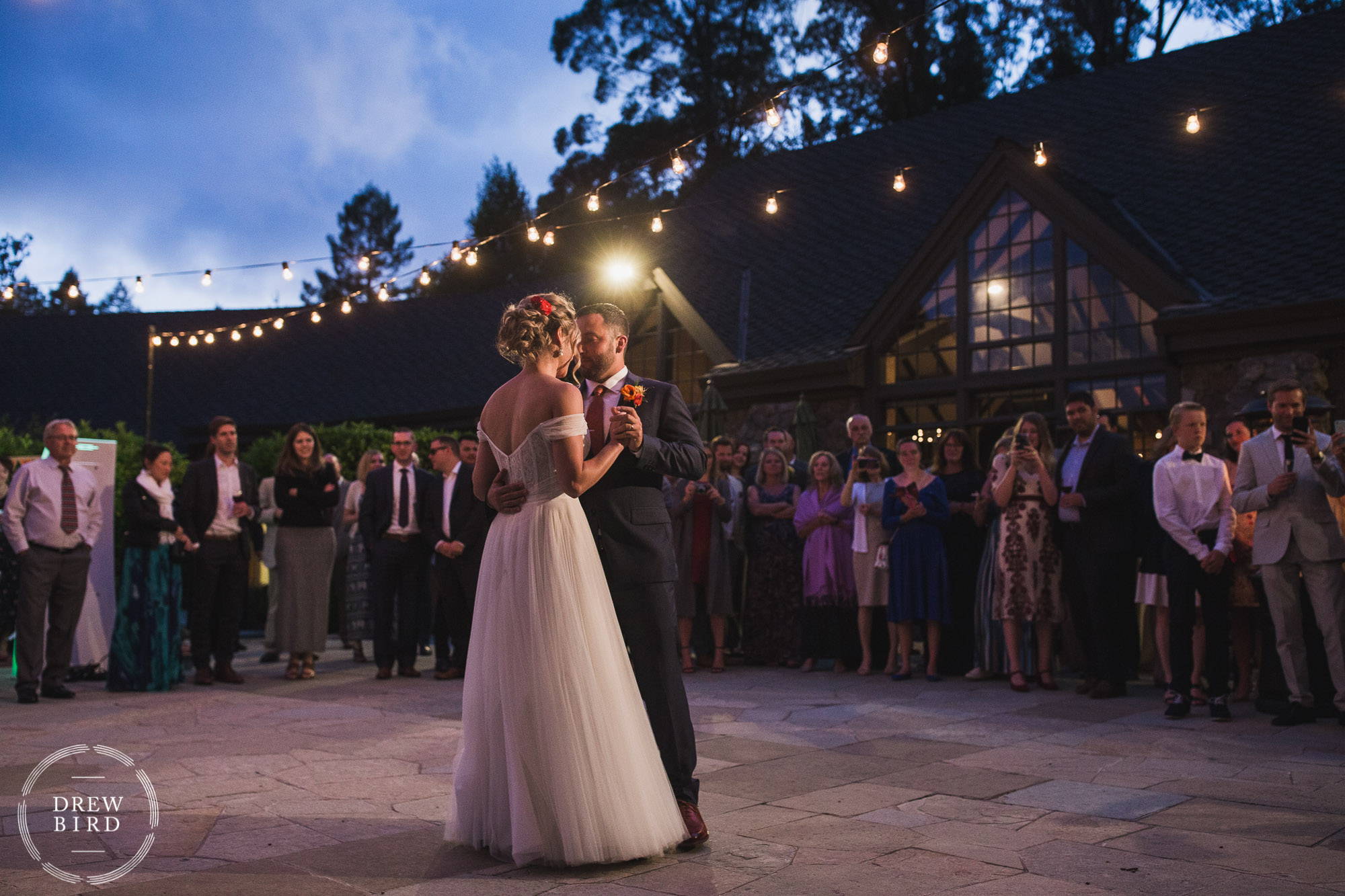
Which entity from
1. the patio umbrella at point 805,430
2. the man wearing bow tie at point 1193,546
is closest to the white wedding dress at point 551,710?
the man wearing bow tie at point 1193,546

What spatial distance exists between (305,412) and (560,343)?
2512 centimetres

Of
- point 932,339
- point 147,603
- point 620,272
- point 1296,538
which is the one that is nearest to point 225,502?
point 147,603

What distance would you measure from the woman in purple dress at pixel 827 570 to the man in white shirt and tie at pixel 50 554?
19.3ft

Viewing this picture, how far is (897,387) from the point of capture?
15.4 meters

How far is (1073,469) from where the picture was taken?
325 inches

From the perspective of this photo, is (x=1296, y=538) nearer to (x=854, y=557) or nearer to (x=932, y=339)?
(x=854, y=557)

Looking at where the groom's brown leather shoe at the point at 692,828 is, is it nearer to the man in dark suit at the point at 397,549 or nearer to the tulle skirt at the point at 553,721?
the tulle skirt at the point at 553,721

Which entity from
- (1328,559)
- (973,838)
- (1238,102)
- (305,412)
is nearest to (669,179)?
(305,412)

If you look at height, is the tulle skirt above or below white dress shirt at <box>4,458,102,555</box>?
below

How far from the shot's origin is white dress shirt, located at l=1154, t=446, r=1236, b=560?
24.0 ft

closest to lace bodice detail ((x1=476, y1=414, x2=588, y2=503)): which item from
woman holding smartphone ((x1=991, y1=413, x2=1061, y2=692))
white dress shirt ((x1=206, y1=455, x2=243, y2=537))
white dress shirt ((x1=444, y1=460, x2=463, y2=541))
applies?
woman holding smartphone ((x1=991, y1=413, x2=1061, y2=692))

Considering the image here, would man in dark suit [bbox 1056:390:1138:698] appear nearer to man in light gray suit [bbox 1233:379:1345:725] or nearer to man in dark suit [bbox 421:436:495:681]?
man in light gray suit [bbox 1233:379:1345:725]

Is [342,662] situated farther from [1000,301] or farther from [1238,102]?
[1238,102]

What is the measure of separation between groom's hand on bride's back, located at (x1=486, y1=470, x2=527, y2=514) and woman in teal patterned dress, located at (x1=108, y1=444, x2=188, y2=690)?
589 centimetres
